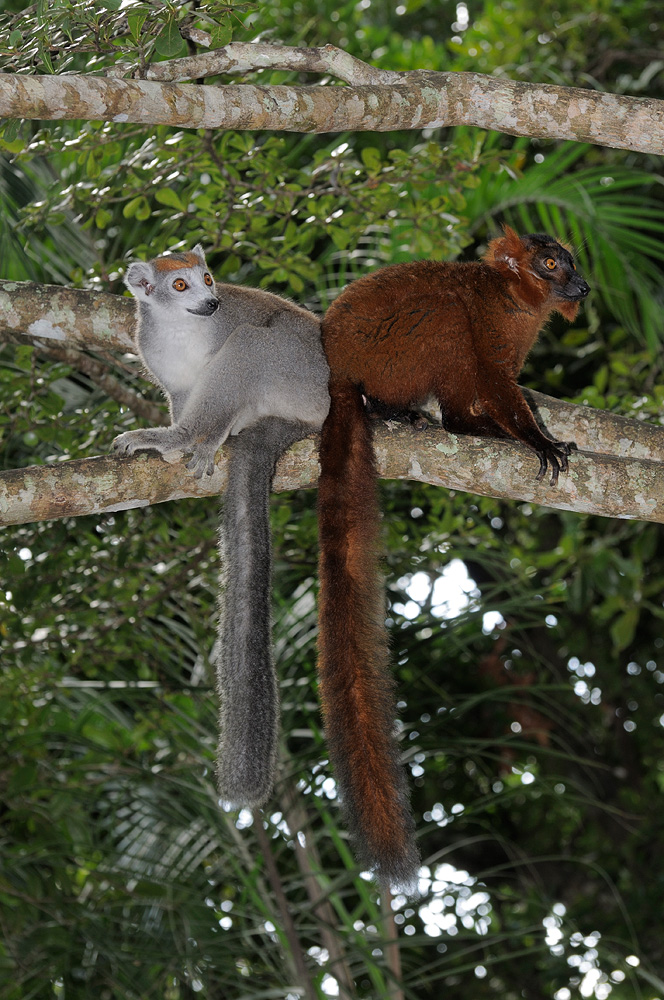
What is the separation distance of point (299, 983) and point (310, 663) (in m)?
1.08

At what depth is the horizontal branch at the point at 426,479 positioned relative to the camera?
253cm

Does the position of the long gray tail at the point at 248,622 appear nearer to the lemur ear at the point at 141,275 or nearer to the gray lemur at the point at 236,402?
the gray lemur at the point at 236,402

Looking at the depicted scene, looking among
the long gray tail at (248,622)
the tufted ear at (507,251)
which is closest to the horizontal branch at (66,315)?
the long gray tail at (248,622)

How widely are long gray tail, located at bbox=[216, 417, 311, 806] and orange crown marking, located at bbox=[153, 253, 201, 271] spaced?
20.6 inches

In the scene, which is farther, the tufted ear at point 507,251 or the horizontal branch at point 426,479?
the tufted ear at point 507,251

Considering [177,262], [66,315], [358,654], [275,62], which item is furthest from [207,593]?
[275,62]

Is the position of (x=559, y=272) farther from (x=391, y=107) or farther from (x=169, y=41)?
(x=169, y=41)

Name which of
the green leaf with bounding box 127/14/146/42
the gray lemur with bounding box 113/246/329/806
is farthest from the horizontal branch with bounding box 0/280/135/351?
the green leaf with bounding box 127/14/146/42

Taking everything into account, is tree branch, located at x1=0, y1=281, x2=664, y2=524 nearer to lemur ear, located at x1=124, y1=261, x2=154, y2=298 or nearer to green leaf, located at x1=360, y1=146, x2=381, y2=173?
lemur ear, located at x1=124, y1=261, x2=154, y2=298

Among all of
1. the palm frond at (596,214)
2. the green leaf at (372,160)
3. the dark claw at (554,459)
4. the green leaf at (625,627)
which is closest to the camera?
the dark claw at (554,459)

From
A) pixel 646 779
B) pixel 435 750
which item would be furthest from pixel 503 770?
pixel 435 750

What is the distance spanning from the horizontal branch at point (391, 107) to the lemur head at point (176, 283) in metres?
0.49

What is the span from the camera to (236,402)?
2.85m

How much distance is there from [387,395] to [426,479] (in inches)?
12.6
